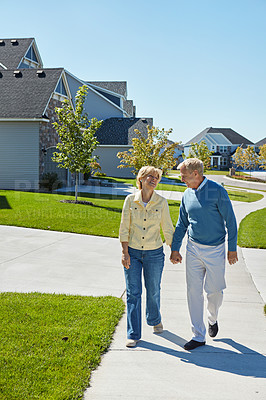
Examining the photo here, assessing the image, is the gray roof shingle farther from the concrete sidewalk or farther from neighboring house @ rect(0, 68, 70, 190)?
the concrete sidewalk

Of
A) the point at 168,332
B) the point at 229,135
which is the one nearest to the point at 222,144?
the point at 229,135

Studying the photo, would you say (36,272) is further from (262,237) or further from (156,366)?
(262,237)

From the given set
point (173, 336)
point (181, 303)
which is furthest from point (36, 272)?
point (173, 336)

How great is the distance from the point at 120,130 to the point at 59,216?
28.6 meters

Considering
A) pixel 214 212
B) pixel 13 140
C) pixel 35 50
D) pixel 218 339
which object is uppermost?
pixel 35 50

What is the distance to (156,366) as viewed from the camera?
4035mm

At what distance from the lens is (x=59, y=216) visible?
45.3 ft

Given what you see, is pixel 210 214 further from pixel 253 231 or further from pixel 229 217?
pixel 253 231

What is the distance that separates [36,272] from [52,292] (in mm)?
1169

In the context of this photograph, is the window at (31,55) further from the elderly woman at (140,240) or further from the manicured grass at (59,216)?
the elderly woman at (140,240)

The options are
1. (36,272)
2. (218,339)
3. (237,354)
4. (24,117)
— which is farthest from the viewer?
(24,117)

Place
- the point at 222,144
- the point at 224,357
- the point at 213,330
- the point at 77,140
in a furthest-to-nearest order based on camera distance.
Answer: the point at 222,144
the point at 77,140
the point at 213,330
the point at 224,357

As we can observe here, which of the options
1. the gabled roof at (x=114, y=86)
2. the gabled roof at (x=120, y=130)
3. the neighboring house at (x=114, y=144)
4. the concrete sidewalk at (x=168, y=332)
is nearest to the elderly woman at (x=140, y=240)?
the concrete sidewalk at (x=168, y=332)

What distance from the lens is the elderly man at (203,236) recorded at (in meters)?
4.43
